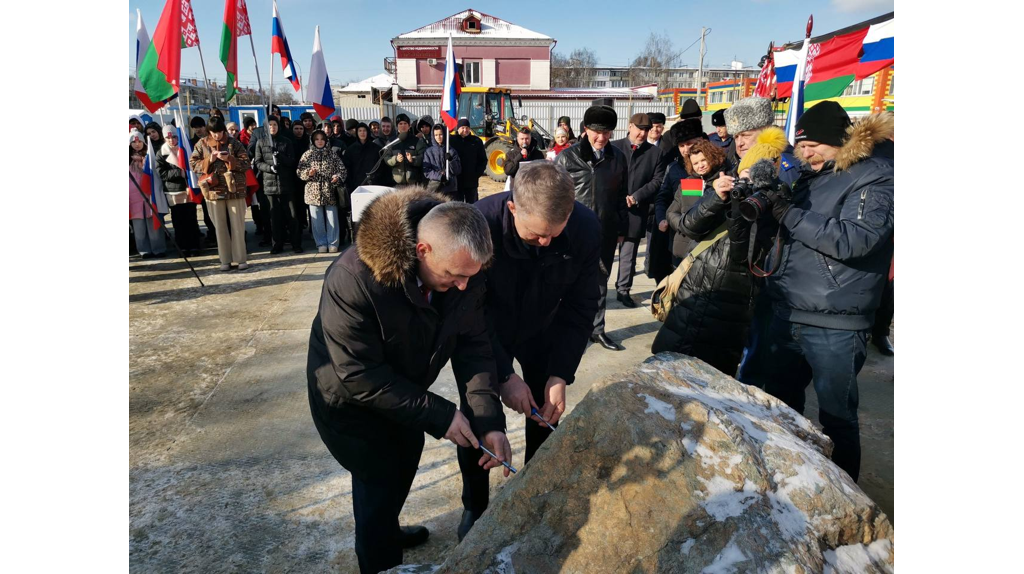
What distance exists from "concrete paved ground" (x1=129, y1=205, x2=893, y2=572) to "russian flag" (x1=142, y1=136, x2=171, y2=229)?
235 centimetres

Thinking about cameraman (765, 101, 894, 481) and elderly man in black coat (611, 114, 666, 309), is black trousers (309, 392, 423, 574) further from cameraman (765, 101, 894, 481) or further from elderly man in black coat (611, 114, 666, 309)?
elderly man in black coat (611, 114, 666, 309)

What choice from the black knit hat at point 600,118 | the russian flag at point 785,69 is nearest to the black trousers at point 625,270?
the black knit hat at point 600,118

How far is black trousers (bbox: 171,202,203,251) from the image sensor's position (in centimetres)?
740

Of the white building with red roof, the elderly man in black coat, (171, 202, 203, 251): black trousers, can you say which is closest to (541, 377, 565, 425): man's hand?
the elderly man in black coat

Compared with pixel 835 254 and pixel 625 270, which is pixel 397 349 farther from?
pixel 625 270

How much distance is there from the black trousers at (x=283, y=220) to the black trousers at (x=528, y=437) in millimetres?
6083

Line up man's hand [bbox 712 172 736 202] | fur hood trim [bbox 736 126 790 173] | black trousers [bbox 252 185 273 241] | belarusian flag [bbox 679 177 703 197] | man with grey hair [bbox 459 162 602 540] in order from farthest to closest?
black trousers [bbox 252 185 273 241] < belarusian flag [bbox 679 177 703 197] < fur hood trim [bbox 736 126 790 173] < man's hand [bbox 712 172 736 202] < man with grey hair [bbox 459 162 602 540]

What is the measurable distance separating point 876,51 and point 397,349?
6192 mm

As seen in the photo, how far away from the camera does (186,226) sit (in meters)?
7.62

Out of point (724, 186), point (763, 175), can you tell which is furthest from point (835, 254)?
point (724, 186)

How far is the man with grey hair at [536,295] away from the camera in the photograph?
6.98 feet

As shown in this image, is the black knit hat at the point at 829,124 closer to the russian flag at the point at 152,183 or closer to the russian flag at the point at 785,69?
the russian flag at the point at 785,69

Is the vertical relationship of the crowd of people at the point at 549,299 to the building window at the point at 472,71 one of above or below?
below

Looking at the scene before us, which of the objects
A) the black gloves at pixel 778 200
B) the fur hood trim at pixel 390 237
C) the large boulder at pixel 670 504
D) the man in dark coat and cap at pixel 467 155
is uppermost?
the man in dark coat and cap at pixel 467 155
